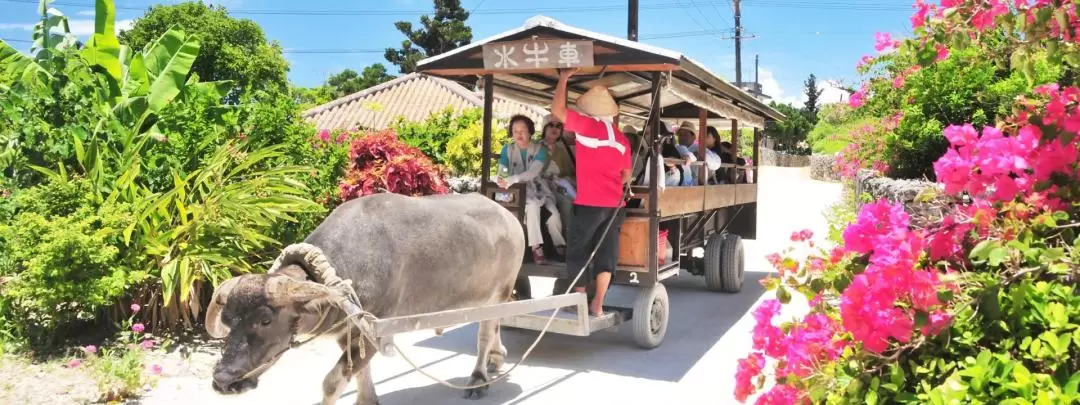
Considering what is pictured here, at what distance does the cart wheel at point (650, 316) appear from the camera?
6.80 m

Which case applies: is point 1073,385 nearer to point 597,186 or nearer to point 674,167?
point 597,186

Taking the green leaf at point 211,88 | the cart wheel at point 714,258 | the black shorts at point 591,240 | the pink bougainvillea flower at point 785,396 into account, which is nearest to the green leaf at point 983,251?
the pink bougainvillea flower at point 785,396

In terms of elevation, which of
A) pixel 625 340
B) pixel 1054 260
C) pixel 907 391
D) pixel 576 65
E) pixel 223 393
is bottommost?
pixel 625 340

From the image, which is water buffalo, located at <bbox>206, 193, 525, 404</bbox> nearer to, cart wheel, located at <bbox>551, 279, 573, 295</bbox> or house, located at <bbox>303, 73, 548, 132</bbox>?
cart wheel, located at <bbox>551, 279, 573, 295</bbox>

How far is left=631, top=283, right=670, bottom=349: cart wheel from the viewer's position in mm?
6801

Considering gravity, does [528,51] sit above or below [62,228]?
above

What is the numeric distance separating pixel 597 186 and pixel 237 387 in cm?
350

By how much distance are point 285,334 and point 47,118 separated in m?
4.75

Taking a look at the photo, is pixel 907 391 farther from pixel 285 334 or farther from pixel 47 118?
pixel 47 118

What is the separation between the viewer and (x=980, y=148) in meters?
2.39

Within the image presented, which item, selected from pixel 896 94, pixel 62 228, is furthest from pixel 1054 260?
pixel 896 94

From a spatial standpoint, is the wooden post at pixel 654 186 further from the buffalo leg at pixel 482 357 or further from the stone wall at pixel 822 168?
the stone wall at pixel 822 168

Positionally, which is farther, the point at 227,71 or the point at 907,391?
the point at 227,71

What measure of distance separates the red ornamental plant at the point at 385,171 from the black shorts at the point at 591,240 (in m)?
2.22
